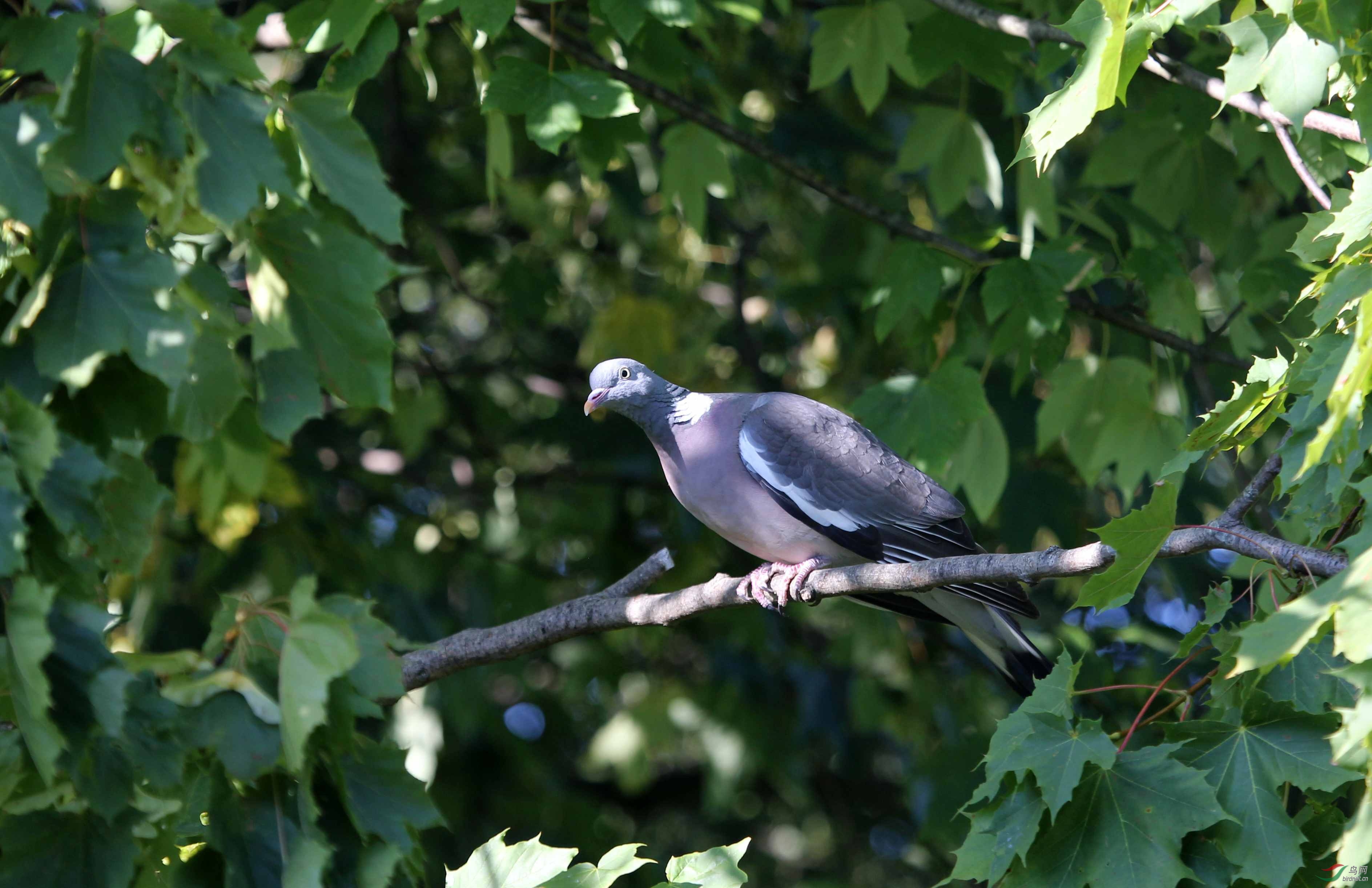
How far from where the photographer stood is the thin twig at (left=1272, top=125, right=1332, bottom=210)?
2.80 metres

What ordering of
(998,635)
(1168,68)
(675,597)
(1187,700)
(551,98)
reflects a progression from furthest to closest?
(998,635) < (551,98) < (1168,68) < (675,597) < (1187,700)

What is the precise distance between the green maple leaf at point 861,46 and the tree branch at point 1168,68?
39 cm

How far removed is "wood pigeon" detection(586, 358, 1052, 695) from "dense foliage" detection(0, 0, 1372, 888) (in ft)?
0.59

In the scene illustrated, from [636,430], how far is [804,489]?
62.9 inches

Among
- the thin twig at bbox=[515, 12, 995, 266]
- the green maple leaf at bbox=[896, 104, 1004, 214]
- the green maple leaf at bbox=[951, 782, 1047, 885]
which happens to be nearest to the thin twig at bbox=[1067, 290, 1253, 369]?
the thin twig at bbox=[515, 12, 995, 266]

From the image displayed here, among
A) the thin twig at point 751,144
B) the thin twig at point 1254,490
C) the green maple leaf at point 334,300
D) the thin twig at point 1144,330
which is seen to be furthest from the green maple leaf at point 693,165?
the thin twig at point 1254,490

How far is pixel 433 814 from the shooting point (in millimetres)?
1970

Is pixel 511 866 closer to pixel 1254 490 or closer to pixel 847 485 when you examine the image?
pixel 1254 490

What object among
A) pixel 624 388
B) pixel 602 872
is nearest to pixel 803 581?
pixel 624 388

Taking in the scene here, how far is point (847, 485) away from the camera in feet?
12.0

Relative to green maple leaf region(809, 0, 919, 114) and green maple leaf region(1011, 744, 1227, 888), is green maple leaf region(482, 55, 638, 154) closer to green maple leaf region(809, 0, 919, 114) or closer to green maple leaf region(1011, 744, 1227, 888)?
green maple leaf region(809, 0, 919, 114)

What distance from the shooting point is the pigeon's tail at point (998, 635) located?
375 cm

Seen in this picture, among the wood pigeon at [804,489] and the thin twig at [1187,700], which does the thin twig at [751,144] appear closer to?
the wood pigeon at [804,489]

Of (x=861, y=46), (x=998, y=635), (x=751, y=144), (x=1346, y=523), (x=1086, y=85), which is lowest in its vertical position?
(x=998, y=635)
